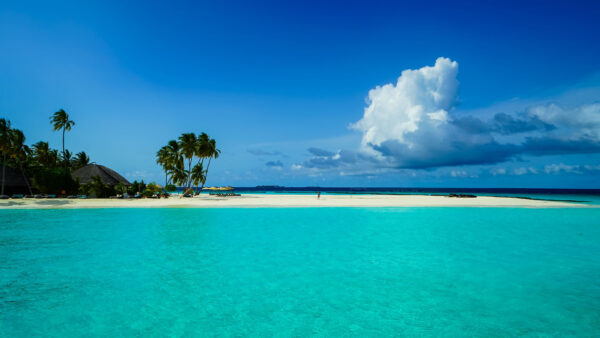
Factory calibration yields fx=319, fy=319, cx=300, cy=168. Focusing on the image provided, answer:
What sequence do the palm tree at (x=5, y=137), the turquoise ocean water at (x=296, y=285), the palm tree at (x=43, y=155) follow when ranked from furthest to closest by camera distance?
the palm tree at (x=43, y=155) < the palm tree at (x=5, y=137) < the turquoise ocean water at (x=296, y=285)

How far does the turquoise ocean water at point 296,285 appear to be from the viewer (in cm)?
683

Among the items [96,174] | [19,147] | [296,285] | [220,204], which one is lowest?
[296,285]

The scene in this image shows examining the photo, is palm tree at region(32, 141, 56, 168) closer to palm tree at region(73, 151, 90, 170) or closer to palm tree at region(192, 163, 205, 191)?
palm tree at region(73, 151, 90, 170)

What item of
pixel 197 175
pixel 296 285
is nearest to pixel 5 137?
pixel 197 175

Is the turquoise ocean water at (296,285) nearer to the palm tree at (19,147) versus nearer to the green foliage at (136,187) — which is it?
the green foliage at (136,187)

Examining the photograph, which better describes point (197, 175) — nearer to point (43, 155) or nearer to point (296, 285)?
point (43, 155)

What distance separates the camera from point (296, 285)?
377 inches

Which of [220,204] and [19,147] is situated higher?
[19,147]

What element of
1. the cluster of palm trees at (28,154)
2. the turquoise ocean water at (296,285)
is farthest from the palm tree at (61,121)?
the turquoise ocean water at (296,285)

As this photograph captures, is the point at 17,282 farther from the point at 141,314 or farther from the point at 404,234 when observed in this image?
the point at 404,234

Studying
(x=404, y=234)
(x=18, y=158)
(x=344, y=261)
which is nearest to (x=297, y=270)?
(x=344, y=261)

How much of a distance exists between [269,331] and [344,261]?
6.33m

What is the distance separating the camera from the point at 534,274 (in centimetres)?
1087

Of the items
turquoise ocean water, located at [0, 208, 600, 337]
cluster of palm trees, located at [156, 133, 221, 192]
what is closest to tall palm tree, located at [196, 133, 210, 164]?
cluster of palm trees, located at [156, 133, 221, 192]
